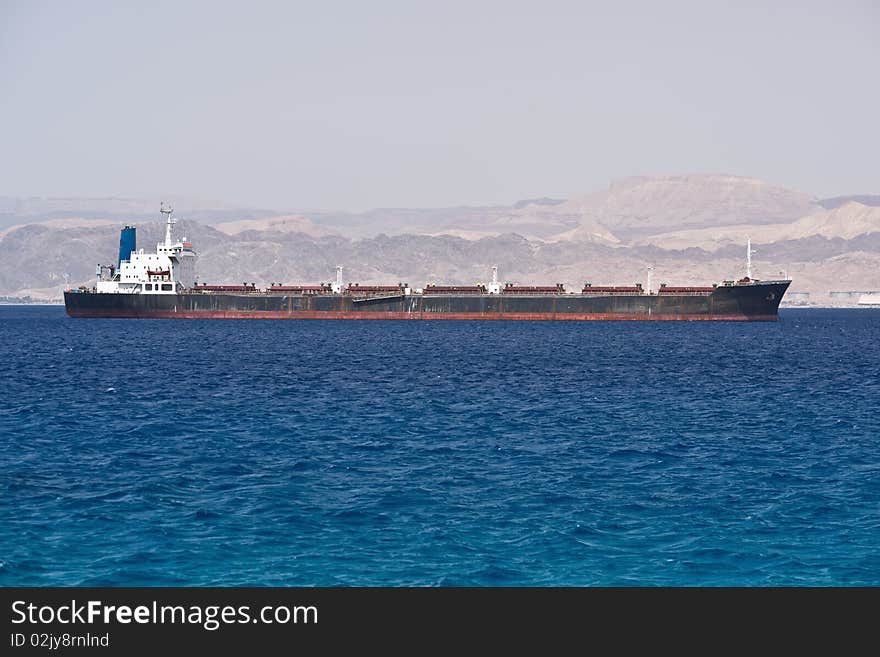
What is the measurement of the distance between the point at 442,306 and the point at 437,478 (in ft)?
470

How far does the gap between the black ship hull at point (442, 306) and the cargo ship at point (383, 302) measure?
165mm

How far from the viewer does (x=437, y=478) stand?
3291 cm

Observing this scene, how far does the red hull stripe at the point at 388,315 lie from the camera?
169m

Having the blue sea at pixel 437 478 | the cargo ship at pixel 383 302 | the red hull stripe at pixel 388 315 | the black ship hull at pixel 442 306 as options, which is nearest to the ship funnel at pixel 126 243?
the cargo ship at pixel 383 302

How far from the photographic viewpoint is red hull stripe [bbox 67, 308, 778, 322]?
553ft

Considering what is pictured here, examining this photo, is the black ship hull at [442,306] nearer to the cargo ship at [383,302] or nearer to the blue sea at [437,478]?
the cargo ship at [383,302]

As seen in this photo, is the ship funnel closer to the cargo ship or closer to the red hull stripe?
the cargo ship

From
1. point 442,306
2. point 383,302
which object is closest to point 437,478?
point 383,302

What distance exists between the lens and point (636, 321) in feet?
602

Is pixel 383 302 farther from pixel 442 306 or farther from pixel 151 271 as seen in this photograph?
pixel 151 271
